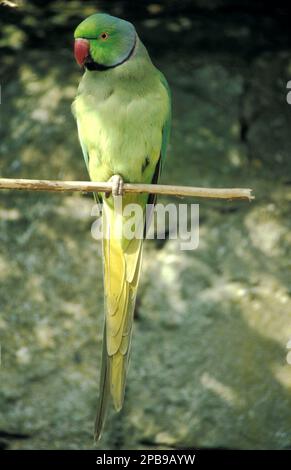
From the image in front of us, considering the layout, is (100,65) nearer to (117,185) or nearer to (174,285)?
(117,185)

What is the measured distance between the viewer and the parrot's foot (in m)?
3.10

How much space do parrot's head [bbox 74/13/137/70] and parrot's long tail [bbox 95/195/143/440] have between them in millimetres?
580

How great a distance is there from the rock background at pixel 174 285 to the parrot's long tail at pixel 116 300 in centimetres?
125

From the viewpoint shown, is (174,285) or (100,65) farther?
(174,285)

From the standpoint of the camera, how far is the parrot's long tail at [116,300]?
10.2ft

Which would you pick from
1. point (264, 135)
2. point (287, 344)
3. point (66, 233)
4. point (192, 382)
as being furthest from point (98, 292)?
point (264, 135)

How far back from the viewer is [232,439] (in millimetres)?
4484

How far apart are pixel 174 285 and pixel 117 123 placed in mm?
1656

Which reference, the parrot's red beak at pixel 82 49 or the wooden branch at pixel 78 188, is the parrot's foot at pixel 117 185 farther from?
the parrot's red beak at pixel 82 49

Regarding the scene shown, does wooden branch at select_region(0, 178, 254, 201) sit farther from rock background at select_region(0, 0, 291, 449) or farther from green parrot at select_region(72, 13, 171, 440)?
rock background at select_region(0, 0, 291, 449)

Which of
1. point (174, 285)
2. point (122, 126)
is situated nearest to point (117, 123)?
point (122, 126)

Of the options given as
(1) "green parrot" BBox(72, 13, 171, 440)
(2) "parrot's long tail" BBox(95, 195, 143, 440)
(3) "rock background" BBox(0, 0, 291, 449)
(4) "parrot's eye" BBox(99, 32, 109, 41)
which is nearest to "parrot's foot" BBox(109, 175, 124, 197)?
(1) "green parrot" BBox(72, 13, 171, 440)

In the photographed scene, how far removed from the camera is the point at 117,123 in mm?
3184
